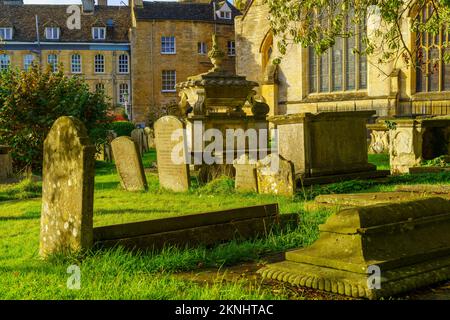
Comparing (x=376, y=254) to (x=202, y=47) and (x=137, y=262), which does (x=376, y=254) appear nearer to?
(x=137, y=262)

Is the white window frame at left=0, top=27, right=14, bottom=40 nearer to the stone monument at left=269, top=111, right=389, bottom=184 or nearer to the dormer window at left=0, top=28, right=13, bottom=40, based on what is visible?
the dormer window at left=0, top=28, right=13, bottom=40

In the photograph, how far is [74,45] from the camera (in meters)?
52.1

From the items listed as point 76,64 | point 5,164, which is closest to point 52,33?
point 76,64

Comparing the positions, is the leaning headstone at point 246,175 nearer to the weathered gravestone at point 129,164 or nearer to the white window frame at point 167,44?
the weathered gravestone at point 129,164

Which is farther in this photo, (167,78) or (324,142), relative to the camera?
(167,78)

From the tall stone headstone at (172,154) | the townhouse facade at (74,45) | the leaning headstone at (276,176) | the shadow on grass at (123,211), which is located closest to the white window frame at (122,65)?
the townhouse facade at (74,45)

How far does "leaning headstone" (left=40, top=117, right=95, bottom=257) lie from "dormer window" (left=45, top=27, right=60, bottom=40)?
1905 inches

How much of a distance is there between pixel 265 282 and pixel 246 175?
695 cm

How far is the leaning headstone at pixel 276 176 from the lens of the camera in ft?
35.9

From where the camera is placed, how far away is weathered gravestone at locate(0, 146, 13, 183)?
15125mm

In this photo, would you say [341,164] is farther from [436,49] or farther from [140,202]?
[436,49]

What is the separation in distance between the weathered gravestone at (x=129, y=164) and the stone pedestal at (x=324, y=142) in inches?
111

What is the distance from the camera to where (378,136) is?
22094 millimetres

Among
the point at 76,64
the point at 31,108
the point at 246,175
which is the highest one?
the point at 76,64
